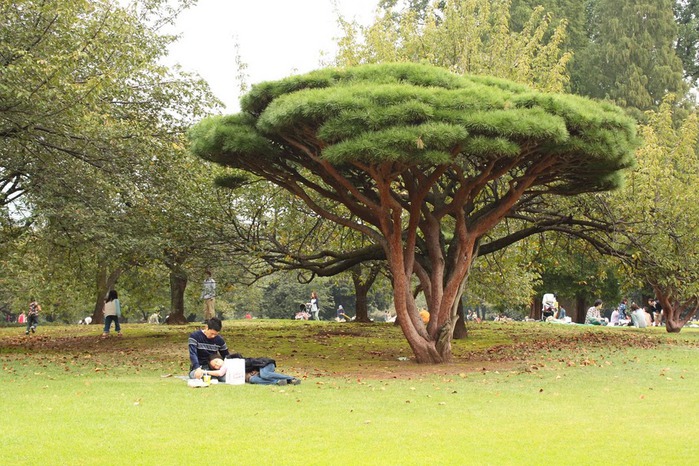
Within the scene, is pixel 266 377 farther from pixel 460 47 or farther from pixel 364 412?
pixel 460 47

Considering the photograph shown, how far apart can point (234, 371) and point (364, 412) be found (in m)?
3.16

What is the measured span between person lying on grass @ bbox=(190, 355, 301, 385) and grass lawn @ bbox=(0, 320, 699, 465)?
1.07 ft

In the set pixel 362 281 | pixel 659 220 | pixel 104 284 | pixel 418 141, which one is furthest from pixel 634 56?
pixel 418 141

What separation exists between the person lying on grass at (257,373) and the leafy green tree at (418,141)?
385 centimetres

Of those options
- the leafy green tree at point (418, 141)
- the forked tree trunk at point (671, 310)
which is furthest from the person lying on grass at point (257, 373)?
the forked tree trunk at point (671, 310)

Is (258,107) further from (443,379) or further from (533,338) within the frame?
(533,338)

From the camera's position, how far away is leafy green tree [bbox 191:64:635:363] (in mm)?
13734

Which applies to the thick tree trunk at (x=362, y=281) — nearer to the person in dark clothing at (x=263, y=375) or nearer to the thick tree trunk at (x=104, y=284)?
the thick tree trunk at (x=104, y=284)

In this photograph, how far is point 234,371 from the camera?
1235 cm

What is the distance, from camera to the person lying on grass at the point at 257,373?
12.4 metres

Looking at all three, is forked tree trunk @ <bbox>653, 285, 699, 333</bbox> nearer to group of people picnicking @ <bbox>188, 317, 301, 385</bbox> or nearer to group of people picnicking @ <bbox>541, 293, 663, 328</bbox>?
group of people picnicking @ <bbox>541, 293, 663, 328</bbox>

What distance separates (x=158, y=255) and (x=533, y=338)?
12.2 metres

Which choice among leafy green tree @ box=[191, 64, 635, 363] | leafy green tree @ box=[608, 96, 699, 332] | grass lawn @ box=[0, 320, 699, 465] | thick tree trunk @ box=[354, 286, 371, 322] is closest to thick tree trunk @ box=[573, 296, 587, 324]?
thick tree trunk @ box=[354, 286, 371, 322]

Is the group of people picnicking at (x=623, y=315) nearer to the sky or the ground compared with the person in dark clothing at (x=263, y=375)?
nearer to the sky
